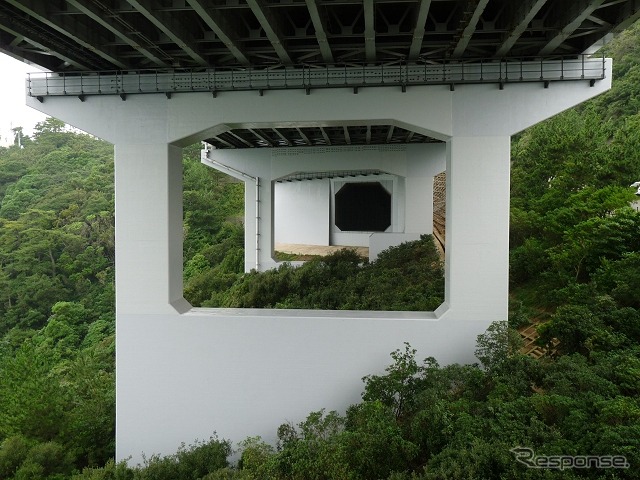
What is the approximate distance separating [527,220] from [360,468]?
11.7 meters

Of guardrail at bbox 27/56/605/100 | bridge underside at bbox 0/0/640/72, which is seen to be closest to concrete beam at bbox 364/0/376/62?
bridge underside at bbox 0/0/640/72

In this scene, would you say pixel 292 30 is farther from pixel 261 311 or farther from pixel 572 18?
pixel 261 311

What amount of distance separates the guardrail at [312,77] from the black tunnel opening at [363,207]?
29.0 metres

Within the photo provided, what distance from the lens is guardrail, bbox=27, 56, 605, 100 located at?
30.8ft

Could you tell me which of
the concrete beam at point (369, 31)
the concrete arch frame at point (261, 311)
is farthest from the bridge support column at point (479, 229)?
the concrete beam at point (369, 31)

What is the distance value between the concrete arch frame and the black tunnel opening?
28.7m

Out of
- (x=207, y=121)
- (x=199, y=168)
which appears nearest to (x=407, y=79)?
(x=207, y=121)

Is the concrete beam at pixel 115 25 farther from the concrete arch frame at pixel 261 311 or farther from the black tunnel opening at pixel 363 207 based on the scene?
the black tunnel opening at pixel 363 207

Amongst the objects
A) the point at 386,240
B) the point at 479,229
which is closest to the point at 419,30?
the point at 479,229

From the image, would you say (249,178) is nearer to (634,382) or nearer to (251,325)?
(251,325)

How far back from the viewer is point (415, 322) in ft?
31.0

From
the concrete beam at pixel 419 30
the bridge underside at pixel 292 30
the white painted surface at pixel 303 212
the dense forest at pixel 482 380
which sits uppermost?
the bridge underside at pixel 292 30

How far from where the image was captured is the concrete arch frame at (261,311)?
31.2 ft

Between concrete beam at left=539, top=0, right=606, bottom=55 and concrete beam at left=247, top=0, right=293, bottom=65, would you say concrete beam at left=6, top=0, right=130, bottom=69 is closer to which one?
concrete beam at left=247, top=0, right=293, bottom=65
